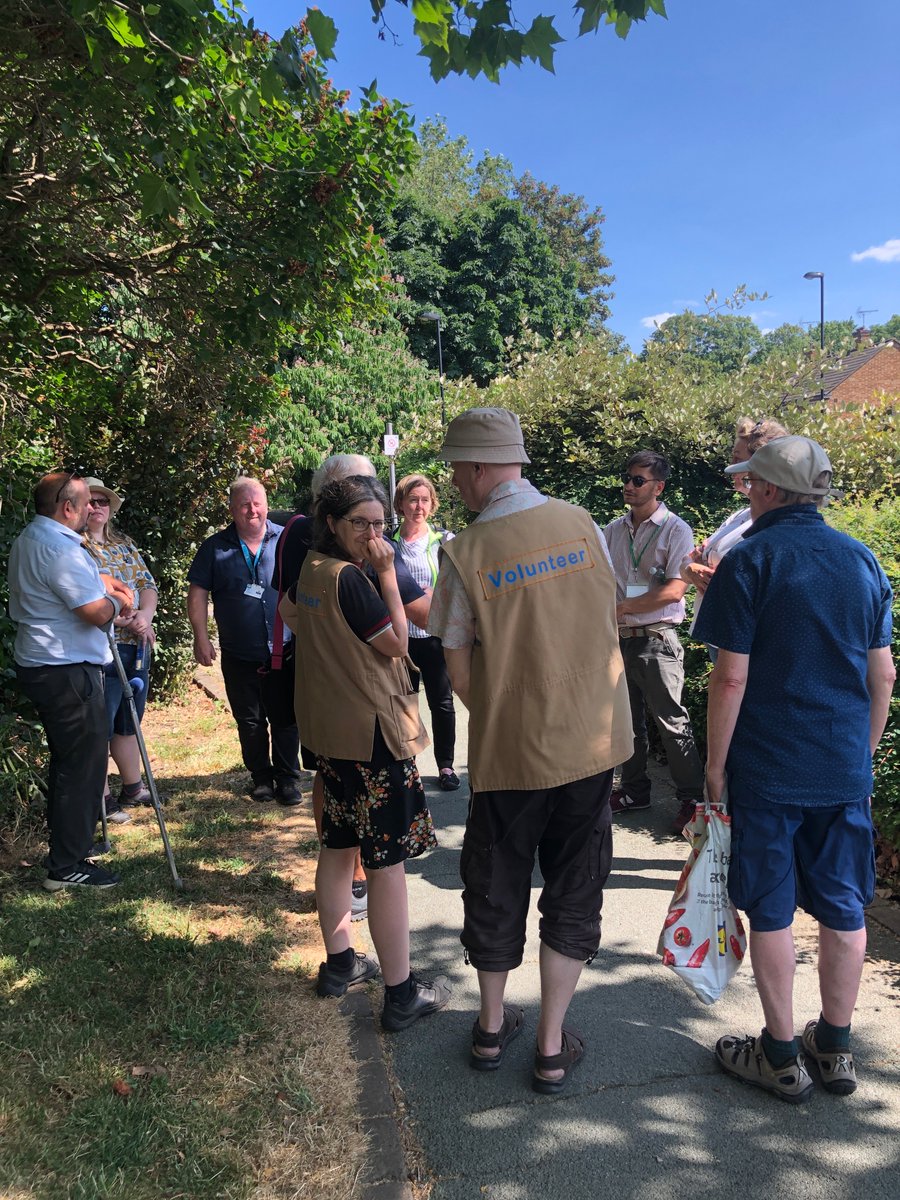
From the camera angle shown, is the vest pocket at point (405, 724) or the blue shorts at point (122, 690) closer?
the vest pocket at point (405, 724)

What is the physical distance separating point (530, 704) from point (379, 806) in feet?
2.43

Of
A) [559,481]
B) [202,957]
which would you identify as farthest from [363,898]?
[559,481]

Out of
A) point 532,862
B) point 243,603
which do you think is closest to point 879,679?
point 532,862

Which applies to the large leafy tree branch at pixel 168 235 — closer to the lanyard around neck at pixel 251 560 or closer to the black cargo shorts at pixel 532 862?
the lanyard around neck at pixel 251 560

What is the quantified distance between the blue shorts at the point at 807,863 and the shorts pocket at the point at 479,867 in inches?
29.2

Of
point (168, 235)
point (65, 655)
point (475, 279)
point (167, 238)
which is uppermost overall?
point (475, 279)

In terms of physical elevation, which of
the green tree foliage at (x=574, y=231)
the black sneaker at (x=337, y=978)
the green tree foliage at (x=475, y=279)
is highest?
the green tree foliage at (x=574, y=231)

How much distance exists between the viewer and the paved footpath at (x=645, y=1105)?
207cm

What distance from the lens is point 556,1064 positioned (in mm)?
2432

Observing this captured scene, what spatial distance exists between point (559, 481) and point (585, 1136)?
7.13 metres

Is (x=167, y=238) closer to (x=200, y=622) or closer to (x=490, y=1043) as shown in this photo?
(x=200, y=622)

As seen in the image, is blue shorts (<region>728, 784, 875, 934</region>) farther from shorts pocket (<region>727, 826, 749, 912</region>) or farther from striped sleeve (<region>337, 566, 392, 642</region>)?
striped sleeve (<region>337, 566, 392, 642</region>)

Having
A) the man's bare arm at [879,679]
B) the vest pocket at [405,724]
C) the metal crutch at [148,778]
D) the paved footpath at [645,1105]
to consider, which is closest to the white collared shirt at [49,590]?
the metal crutch at [148,778]

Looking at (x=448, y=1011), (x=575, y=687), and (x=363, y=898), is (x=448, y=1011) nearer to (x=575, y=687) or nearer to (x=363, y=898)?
(x=363, y=898)
